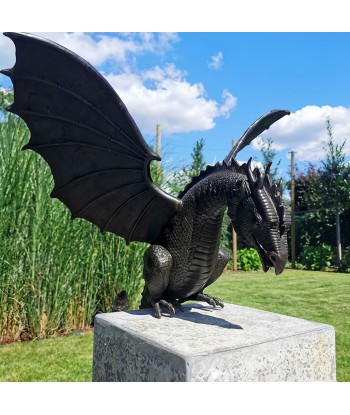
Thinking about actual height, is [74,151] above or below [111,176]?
above

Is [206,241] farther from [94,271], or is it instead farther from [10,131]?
[10,131]

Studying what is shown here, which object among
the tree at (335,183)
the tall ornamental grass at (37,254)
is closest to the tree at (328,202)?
the tree at (335,183)

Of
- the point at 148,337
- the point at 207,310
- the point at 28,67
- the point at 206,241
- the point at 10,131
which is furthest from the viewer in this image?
the point at 10,131

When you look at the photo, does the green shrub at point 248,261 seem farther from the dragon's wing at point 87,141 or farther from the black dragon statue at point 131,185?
the dragon's wing at point 87,141

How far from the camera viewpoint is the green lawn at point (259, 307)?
3.13m

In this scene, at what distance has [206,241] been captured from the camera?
2.13 metres

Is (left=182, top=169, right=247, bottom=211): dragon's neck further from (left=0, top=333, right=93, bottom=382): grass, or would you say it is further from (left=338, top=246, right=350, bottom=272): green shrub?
(left=338, top=246, right=350, bottom=272): green shrub

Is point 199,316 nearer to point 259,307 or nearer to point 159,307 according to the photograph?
point 159,307

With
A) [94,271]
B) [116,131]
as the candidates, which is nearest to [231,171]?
[116,131]

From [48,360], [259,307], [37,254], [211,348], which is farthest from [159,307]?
[259,307]

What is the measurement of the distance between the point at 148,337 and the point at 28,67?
1560mm

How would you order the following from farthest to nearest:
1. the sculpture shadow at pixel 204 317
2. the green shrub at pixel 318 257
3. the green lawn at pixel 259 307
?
1. the green shrub at pixel 318 257
2. the green lawn at pixel 259 307
3. the sculpture shadow at pixel 204 317

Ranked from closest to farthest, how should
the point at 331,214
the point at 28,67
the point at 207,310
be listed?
the point at 28,67
the point at 207,310
the point at 331,214

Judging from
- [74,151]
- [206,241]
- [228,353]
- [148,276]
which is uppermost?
[74,151]
